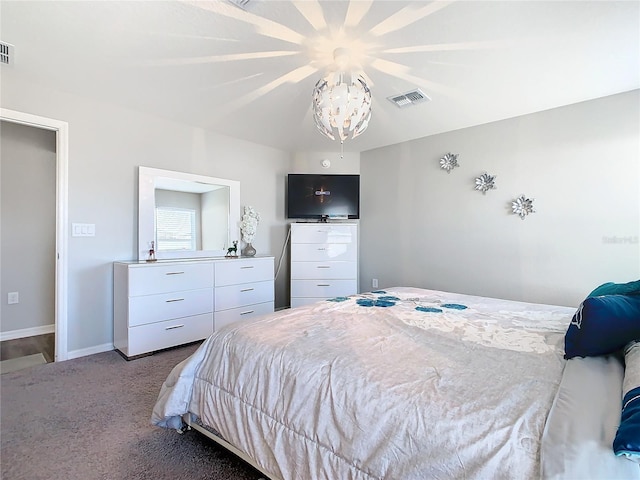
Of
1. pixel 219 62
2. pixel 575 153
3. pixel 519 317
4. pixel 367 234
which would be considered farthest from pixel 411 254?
pixel 219 62

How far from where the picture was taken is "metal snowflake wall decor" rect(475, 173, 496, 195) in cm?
338

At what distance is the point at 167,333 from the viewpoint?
2.93 metres

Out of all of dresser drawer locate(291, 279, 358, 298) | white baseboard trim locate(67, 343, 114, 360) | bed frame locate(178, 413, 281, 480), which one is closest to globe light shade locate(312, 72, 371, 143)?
bed frame locate(178, 413, 281, 480)

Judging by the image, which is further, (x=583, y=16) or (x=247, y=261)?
(x=247, y=261)

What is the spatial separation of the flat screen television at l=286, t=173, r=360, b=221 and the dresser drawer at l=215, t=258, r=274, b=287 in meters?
0.94

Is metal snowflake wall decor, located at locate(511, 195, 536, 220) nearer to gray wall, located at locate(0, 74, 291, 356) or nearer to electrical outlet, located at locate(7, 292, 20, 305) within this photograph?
gray wall, located at locate(0, 74, 291, 356)

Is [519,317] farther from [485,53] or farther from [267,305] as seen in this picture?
[267,305]

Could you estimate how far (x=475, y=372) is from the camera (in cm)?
101

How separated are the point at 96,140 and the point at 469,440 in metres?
3.53

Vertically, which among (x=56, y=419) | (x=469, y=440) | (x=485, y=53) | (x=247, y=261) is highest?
(x=485, y=53)

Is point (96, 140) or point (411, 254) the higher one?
point (96, 140)

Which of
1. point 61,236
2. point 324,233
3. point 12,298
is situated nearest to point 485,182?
point 324,233

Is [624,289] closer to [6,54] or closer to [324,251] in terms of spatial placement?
[324,251]

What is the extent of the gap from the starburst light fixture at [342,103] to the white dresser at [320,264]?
205 centimetres
